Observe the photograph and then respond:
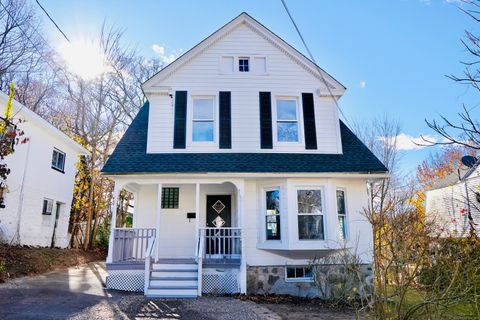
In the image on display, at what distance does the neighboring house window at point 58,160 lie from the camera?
14.6 metres

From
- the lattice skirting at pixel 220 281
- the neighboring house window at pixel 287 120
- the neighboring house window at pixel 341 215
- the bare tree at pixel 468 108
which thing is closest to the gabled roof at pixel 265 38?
the neighboring house window at pixel 287 120

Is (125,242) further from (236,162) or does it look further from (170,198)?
(236,162)

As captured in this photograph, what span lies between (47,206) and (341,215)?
12.2 meters

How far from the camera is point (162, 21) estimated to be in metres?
10.1

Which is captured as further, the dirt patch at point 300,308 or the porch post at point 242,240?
the porch post at point 242,240

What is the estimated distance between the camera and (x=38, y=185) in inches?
517

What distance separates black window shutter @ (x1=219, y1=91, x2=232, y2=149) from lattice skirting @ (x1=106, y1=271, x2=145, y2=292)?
438 centimetres

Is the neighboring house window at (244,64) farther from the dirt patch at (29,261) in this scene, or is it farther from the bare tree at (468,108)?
the dirt patch at (29,261)

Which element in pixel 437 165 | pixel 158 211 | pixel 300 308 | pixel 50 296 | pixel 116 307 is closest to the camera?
pixel 116 307

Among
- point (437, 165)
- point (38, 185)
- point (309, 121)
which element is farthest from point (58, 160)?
point (437, 165)

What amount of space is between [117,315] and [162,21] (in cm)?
832

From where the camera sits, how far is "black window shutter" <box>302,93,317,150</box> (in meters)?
10.2

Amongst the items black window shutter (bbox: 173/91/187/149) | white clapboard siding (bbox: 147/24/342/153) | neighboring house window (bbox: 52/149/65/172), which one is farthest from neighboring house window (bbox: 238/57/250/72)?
neighboring house window (bbox: 52/149/65/172)

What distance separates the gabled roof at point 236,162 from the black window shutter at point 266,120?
0.43m
